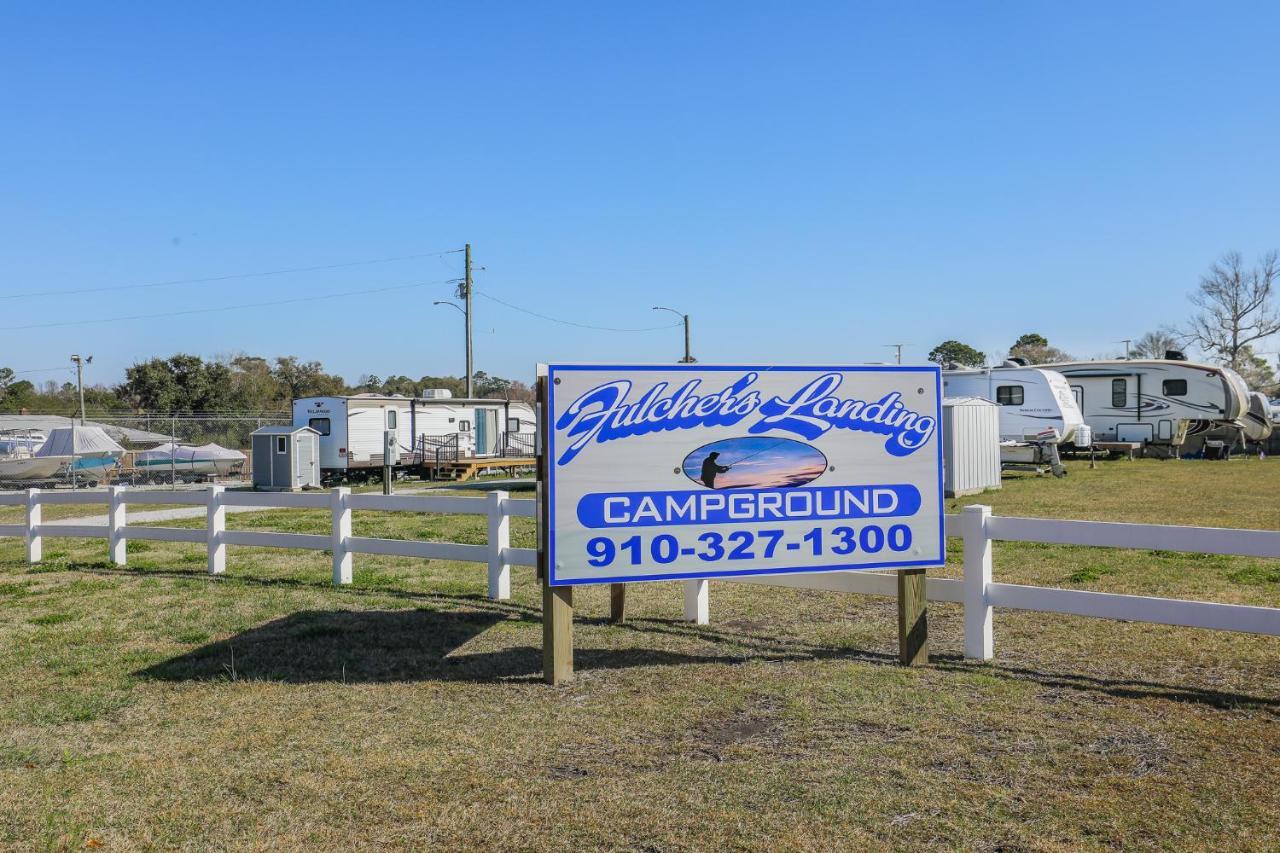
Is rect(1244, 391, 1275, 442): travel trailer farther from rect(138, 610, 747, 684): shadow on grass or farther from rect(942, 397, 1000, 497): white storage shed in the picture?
rect(138, 610, 747, 684): shadow on grass

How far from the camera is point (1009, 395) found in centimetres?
3116

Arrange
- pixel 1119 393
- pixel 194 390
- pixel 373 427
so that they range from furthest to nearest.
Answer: pixel 194 390
pixel 1119 393
pixel 373 427

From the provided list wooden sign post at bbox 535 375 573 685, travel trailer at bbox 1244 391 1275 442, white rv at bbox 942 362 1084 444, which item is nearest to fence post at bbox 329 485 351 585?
wooden sign post at bbox 535 375 573 685

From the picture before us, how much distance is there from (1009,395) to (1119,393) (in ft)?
20.0

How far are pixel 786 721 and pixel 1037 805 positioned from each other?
1665mm

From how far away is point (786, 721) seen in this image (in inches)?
235

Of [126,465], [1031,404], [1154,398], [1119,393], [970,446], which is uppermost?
[1119,393]

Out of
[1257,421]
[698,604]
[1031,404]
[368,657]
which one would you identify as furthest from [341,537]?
[1257,421]

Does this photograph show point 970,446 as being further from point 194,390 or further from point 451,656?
point 194,390

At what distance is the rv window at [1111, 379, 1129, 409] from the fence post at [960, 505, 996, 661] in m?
30.4

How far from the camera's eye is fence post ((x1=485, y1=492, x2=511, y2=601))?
10.1m

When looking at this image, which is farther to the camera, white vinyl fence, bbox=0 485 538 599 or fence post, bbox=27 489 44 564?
fence post, bbox=27 489 44 564

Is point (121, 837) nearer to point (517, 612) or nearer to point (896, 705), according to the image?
point (896, 705)

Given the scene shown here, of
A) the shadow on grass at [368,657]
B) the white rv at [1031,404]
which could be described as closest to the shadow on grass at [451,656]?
the shadow on grass at [368,657]
